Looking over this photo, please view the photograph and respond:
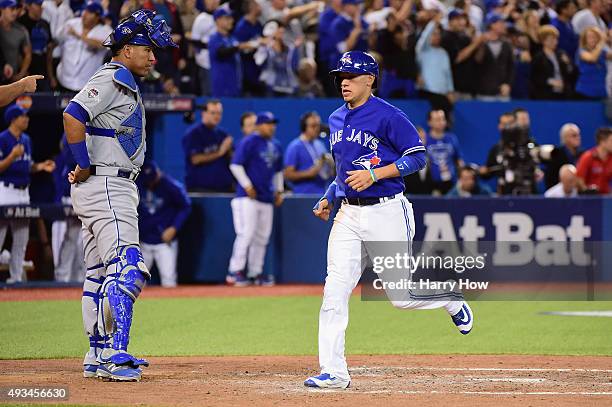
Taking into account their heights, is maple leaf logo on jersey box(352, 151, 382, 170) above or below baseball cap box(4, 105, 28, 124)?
below

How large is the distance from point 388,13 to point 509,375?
11053 millimetres

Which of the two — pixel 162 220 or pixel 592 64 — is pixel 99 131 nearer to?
pixel 162 220

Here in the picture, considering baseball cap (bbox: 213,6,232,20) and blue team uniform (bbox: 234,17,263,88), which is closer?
baseball cap (bbox: 213,6,232,20)

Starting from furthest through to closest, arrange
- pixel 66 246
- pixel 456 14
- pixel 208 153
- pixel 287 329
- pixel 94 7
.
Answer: pixel 456 14 < pixel 208 153 < pixel 94 7 < pixel 66 246 < pixel 287 329

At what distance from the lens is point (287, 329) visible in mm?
11031

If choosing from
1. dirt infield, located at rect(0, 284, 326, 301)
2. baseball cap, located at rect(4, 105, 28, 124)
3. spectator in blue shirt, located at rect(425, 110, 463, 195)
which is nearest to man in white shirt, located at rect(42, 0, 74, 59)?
baseball cap, located at rect(4, 105, 28, 124)

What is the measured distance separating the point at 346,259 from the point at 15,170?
28.1ft

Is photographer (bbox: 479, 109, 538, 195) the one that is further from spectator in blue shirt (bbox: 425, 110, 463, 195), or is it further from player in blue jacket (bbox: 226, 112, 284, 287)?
player in blue jacket (bbox: 226, 112, 284, 287)

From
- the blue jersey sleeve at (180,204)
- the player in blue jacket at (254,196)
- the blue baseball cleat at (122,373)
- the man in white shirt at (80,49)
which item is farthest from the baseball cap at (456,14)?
the blue baseball cleat at (122,373)

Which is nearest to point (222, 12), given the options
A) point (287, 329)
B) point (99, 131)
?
point (287, 329)

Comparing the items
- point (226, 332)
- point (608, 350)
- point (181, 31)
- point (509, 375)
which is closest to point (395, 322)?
point (226, 332)

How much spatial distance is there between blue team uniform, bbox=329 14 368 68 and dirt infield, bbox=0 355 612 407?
29.7 feet

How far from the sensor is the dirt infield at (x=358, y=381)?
659 centimetres

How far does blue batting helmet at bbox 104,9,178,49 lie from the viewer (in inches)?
292
